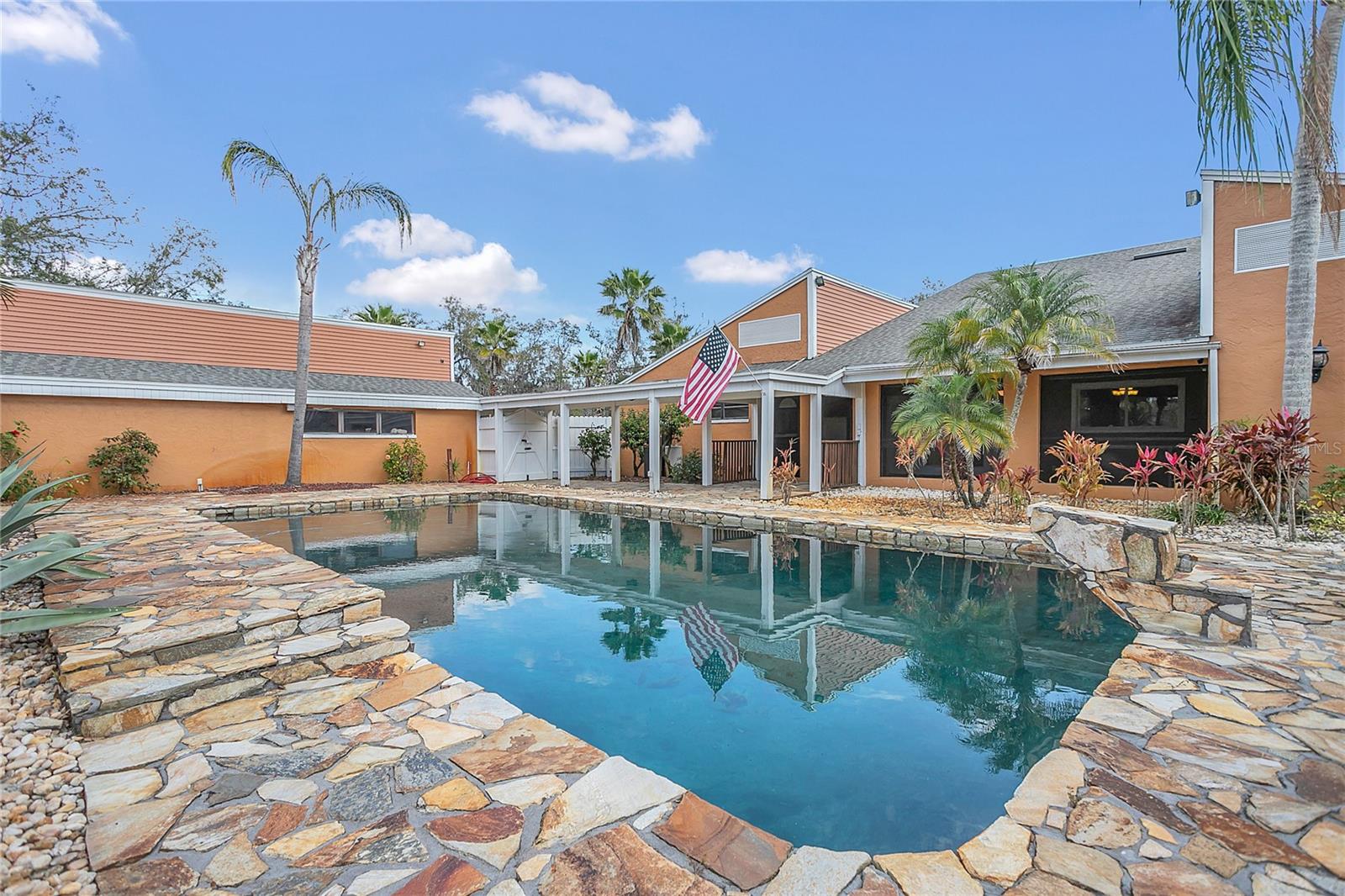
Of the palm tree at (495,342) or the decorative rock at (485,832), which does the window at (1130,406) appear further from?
the palm tree at (495,342)

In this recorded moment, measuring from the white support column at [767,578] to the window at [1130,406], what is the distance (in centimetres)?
680

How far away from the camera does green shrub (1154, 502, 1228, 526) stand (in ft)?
27.8

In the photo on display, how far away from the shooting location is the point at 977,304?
14695mm

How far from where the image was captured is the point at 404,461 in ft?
54.9

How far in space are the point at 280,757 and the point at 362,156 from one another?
1732cm

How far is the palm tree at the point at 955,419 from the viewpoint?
9.47 metres

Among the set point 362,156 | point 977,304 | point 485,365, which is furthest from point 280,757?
point 485,365

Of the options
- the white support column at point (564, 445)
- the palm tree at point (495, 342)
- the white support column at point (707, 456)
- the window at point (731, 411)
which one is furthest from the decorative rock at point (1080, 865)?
the palm tree at point (495, 342)

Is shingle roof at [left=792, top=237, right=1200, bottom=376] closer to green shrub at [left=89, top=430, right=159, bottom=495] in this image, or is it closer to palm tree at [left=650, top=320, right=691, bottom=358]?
palm tree at [left=650, top=320, right=691, bottom=358]

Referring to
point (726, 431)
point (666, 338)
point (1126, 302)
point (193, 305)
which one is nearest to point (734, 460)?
point (726, 431)

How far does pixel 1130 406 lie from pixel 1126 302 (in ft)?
7.67

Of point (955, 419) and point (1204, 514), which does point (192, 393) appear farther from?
point (1204, 514)

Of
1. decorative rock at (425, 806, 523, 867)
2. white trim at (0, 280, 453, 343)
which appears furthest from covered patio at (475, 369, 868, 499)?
decorative rock at (425, 806, 523, 867)

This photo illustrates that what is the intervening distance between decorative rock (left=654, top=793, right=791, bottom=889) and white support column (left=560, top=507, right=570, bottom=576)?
5641 millimetres
